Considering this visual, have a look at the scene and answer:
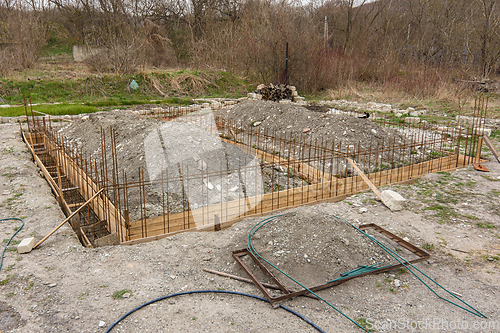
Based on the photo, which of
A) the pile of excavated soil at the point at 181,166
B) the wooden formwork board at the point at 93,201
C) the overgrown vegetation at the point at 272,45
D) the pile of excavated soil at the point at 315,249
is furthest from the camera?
the overgrown vegetation at the point at 272,45

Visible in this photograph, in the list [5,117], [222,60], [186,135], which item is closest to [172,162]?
[186,135]

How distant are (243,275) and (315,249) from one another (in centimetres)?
78

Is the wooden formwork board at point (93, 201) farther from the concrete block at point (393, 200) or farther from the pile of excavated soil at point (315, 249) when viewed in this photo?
the concrete block at point (393, 200)

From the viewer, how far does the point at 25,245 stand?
11.4 feet

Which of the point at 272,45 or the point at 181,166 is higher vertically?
the point at 272,45

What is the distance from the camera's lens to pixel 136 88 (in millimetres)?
17062

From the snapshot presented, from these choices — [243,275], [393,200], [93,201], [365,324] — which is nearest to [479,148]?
[393,200]

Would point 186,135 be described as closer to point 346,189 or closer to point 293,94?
point 346,189

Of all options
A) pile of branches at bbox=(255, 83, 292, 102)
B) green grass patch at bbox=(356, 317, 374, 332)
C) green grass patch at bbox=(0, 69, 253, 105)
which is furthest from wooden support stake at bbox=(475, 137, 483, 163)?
green grass patch at bbox=(0, 69, 253, 105)

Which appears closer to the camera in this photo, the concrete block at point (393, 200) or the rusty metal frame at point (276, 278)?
the rusty metal frame at point (276, 278)

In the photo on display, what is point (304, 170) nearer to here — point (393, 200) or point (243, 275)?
point (393, 200)

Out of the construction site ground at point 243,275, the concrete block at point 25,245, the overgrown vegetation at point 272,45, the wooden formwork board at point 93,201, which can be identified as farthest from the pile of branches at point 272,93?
the concrete block at point 25,245

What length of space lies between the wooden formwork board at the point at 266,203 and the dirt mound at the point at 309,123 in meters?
1.07

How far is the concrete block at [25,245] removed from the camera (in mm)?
3484
